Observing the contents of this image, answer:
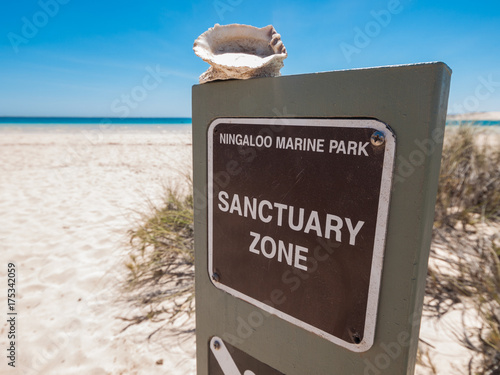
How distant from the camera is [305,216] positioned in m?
0.70

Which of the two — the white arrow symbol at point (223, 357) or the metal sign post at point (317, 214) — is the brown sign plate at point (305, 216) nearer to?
the metal sign post at point (317, 214)

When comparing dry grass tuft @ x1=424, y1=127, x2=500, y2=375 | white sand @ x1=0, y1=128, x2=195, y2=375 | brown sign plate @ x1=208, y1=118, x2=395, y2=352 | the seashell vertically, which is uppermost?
the seashell

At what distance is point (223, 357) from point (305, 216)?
56 centimetres

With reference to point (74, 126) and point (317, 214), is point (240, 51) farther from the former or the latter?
point (74, 126)

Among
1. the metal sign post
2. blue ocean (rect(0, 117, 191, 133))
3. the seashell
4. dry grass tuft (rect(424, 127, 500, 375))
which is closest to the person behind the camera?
the metal sign post

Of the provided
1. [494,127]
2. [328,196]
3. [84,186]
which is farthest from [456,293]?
[84,186]

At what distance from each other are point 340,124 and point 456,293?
2.19m

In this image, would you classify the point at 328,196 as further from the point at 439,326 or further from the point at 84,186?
the point at 84,186

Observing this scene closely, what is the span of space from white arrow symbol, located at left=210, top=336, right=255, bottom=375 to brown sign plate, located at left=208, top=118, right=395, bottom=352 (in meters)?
0.19

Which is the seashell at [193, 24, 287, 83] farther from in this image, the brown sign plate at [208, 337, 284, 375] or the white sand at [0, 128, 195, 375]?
A: the white sand at [0, 128, 195, 375]

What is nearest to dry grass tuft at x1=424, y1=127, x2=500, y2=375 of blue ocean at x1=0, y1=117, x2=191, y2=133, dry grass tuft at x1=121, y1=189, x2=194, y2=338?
dry grass tuft at x1=121, y1=189, x2=194, y2=338

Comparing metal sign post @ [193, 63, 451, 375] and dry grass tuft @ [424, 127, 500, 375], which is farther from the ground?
Result: metal sign post @ [193, 63, 451, 375]

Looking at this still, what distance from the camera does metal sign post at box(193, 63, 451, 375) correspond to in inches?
22.2

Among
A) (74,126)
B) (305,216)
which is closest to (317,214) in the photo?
(305,216)
